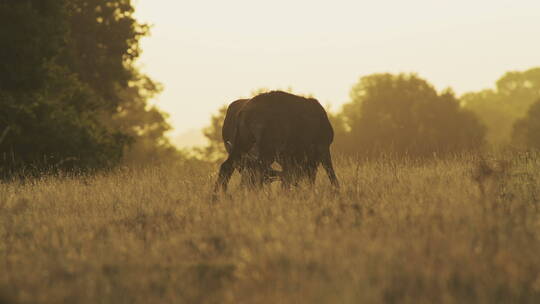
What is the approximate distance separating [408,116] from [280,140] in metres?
43.0

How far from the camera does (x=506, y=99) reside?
99688 mm

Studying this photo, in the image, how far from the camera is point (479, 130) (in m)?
49.8

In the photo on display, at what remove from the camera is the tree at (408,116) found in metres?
48.2

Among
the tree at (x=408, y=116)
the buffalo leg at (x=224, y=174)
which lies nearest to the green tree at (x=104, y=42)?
the buffalo leg at (x=224, y=174)

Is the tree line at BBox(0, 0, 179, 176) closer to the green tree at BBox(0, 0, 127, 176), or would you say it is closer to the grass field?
the green tree at BBox(0, 0, 127, 176)

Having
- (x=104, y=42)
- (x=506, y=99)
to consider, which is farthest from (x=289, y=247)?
(x=506, y=99)

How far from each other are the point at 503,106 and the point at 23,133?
281ft

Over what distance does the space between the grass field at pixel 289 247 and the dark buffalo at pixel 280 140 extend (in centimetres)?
51

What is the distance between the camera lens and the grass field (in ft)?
14.3

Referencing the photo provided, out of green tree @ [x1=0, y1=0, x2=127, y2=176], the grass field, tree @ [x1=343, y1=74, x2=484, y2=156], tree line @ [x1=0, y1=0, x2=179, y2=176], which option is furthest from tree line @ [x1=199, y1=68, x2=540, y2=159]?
the grass field

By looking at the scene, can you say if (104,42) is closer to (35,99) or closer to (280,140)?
(35,99)

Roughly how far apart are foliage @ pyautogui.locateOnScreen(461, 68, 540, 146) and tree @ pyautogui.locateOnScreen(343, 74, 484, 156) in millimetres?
29639

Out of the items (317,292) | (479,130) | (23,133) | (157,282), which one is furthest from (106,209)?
(479,130)

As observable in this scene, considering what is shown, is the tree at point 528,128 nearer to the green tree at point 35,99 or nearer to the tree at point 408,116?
the tree at point 408,116
